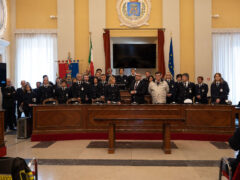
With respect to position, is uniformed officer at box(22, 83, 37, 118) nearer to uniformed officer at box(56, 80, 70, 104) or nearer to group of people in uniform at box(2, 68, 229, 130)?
group of people in uniform at box(2, 68, 229, 130)

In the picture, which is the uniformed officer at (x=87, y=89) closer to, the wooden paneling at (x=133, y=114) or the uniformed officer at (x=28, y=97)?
the wooden paneling at (x=133, y=114)

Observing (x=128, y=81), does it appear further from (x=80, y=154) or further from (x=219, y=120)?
(x=80, y=154)

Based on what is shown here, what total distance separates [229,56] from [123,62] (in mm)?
4947

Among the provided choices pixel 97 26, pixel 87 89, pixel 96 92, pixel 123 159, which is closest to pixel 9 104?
pixel 87 89

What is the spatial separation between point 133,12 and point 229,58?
495 centimetres

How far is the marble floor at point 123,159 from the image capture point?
4.91 meters

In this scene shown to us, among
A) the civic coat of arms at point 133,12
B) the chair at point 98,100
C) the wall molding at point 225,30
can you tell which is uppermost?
the civic coat of arms at point 133,12

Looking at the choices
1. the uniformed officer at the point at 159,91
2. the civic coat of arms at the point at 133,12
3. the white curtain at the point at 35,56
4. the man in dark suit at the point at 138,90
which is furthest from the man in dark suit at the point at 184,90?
the white curtain at the point at 35,56

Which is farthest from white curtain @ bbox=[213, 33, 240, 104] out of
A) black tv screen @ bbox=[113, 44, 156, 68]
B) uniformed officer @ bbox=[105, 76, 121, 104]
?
uniformed officer @ bbox=[105, 76, 121, 104]

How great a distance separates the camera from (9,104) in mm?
9812

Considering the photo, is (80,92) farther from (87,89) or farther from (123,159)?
(123,159)

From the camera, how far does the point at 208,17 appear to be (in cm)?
1252

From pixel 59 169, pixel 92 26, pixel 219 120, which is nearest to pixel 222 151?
pixel 219 120

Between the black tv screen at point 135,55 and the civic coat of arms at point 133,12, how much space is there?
3.31ft
